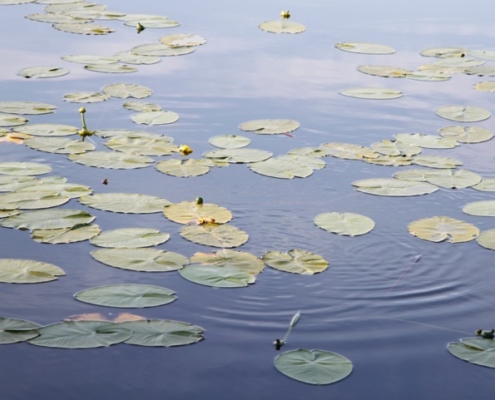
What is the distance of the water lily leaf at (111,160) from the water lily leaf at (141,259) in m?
1.04

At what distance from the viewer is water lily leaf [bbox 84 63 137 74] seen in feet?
20.6

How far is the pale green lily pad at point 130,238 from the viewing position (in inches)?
150

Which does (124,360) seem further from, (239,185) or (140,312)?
(239,185)

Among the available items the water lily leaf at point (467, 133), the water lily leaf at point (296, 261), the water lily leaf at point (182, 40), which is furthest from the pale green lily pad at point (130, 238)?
the water lily leaf at point (182, 40)

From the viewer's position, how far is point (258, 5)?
8609 millimetres

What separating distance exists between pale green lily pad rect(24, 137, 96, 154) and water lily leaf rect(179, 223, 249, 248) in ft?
3.89

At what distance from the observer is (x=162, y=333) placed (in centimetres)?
313

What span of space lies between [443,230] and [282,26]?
3978 millimetres

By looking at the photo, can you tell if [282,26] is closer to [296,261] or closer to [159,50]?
[159,50]

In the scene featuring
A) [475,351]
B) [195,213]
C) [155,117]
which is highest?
[155,117]

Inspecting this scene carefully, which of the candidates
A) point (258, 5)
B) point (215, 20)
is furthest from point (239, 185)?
point (258, 5)

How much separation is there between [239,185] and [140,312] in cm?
146

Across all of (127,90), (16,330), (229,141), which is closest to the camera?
(16,330)

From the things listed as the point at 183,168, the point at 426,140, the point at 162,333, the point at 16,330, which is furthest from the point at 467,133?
the point at 16,330
